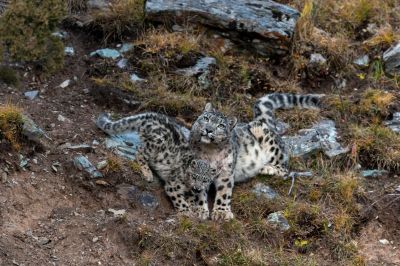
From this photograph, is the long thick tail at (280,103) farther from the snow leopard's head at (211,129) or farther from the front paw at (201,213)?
the front paw at (201,213)

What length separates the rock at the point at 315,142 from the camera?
12.2 m

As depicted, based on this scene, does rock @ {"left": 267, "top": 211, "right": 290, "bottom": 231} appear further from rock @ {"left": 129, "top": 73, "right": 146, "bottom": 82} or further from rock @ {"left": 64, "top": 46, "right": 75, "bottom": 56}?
rock @ {"left": 64, "top": 46, "right": 75, "bottom": 56}

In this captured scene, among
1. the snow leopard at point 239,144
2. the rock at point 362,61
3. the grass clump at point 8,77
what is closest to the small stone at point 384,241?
the snow leopard at point 239,144

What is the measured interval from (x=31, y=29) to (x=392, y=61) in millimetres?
6183

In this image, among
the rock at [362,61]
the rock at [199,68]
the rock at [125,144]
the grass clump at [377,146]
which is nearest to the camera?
the rock at [125,144]

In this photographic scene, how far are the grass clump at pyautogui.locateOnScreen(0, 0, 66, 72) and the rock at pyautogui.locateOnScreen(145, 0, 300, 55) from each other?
2066 millimetres

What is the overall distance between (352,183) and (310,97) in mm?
2300

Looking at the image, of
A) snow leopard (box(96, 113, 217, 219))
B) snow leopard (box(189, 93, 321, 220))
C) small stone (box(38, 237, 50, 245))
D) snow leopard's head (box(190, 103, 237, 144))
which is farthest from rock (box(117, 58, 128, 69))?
small stone (box(38, 237, 50, 245))

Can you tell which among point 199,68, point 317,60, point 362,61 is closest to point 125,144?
point 199,68

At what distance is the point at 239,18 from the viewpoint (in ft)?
45.2

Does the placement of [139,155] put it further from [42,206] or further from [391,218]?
[391,218]

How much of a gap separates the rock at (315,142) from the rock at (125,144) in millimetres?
2286

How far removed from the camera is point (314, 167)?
12062mm

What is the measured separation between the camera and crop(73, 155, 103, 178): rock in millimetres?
10560
